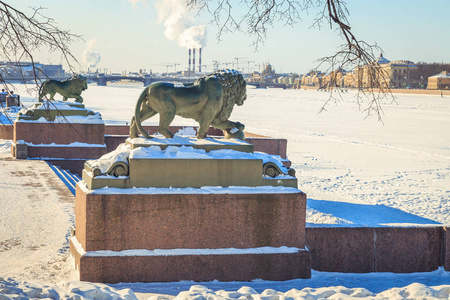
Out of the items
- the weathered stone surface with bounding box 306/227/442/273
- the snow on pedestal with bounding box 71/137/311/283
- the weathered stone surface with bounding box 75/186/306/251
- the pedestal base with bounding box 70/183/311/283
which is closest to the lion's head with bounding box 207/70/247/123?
the snow on pedestal with bounding box 71/137/311/283

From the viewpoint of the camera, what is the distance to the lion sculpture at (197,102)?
6148mm

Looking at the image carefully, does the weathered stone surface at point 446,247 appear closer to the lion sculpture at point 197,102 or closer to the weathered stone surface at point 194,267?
the weathered stone surface at point 194,267

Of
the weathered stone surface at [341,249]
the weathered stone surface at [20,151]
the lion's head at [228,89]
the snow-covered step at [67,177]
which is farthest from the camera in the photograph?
the weathered stone surface at [20,151]

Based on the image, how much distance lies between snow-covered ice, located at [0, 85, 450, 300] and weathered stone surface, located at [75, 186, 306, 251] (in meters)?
0.37

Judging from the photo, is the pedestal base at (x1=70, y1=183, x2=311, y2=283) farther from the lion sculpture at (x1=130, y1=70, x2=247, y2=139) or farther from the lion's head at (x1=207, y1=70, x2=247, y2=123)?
the lion's head at (x1=207, y1=70, x2=247, y2=123)

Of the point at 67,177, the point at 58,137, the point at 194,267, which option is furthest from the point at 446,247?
the point at 58,137

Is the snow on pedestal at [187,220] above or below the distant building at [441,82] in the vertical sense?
below

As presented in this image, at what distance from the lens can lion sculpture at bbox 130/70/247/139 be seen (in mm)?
6148

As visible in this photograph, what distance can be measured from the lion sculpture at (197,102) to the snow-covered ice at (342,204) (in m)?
1.50

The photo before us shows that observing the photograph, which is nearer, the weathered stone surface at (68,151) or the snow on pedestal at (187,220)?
the snow on pedestal at (187,220)

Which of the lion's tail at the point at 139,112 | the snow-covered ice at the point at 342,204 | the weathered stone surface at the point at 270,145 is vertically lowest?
the snow-covered ice at the point at 342,204

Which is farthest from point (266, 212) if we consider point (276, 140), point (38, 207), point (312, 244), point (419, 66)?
point (419, 66)

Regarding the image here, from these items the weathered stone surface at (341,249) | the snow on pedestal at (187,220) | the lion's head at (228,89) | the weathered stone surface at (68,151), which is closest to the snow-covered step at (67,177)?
the weathered stone surface at (68,151)

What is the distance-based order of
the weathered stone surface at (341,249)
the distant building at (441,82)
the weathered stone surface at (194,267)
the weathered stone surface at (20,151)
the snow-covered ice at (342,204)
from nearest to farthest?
the snow-covered ice at (342,204), the weathered stone surface at (194,267), the weathered stone surface at (341,249), the weathered stone surface at (20,151), the distant building at (441,82)
